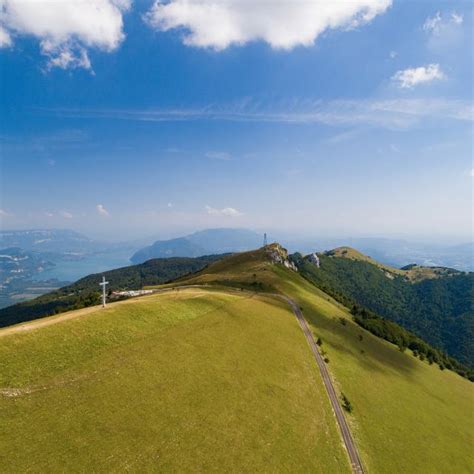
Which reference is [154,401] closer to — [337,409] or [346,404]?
[337,409]

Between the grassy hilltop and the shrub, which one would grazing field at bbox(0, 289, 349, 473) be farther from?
the shrub

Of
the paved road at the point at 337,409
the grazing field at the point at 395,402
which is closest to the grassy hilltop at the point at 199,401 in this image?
the grazing field at the point at 395,402

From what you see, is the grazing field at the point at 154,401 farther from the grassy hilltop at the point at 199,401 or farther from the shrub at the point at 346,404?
the shrub at the point at 346,404

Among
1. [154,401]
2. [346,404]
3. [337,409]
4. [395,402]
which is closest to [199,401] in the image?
[154,401]

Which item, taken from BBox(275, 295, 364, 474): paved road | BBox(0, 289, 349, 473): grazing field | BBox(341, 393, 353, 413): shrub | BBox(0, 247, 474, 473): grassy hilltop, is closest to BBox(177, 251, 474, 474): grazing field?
BBox(0, 247, 474, 473): grassy hilltop

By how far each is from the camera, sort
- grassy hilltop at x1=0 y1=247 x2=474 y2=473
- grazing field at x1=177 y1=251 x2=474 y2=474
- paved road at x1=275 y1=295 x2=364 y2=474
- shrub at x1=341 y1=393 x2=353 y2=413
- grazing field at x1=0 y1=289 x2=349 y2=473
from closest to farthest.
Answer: grazing field at x1=0 y1=289 x2=349 y2=473, grassy hilltop at x1=0 y1=247 x2=474 y2=473, paved road at x1=275 y1=295 x2=364 y2=474, grazing field at x1=177 y1=251 x2=474 y2=474, shrub at x1=341 y1=393 x2=353 y2=413
